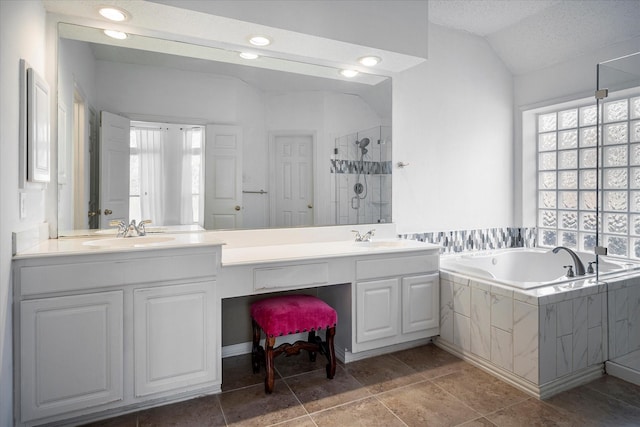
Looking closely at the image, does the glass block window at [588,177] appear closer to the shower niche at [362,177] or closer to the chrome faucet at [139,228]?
the shower niche at [362,177]

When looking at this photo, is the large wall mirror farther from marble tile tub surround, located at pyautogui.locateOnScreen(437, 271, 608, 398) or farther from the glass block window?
the glass block window

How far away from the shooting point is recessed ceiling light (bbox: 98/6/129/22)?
6.88 ft

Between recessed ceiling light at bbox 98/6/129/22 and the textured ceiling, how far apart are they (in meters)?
2.26

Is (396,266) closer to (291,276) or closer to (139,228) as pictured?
(291,276)

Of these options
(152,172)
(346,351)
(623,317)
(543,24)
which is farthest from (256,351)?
(543,24)

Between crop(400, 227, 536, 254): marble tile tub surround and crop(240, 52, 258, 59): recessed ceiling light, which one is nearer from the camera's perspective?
crop(240, 52, 258, 59): recessed ceiling light

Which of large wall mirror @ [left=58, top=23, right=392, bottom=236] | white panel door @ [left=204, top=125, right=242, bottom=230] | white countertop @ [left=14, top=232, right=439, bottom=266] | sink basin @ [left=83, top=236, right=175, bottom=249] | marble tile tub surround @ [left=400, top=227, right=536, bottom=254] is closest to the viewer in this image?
white countertop @ [left=14, top=232, right=439, bottom=266]

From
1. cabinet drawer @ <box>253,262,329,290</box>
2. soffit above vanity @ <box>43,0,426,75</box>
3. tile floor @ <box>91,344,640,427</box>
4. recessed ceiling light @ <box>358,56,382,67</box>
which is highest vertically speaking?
recessed ceiling light @ <box>358,56,382,67</box>

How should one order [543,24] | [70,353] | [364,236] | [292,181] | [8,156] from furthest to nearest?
[543,24] < [364,236] < [292,181] < [70,353] < [8,156]

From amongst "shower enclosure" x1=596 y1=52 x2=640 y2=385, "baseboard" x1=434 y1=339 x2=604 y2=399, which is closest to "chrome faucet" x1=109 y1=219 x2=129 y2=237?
"baseboard" x1=434 y1=339 x2=604 y2=399

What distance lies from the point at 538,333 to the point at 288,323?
135 cm

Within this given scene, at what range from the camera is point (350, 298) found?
8.16 feet

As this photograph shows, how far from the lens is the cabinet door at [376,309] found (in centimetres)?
250

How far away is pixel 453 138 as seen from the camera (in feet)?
11.7
